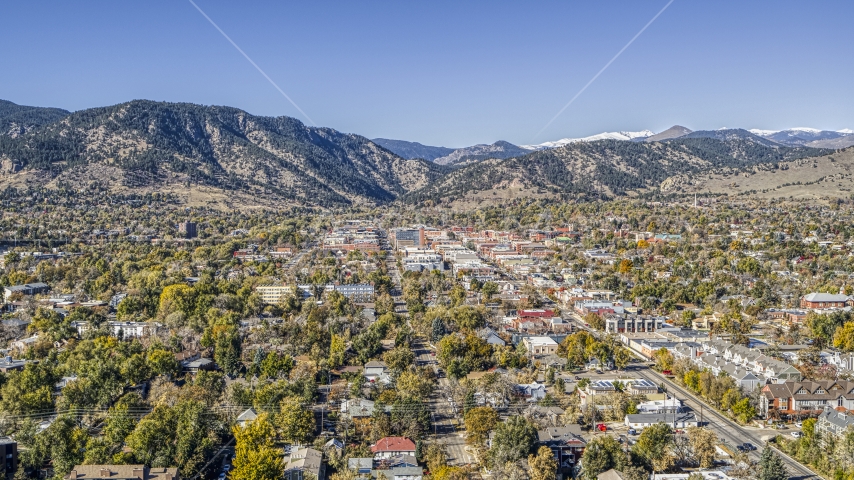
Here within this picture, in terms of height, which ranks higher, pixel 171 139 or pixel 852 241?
pixel 171 139

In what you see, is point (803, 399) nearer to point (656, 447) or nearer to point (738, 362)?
point (738, 362)

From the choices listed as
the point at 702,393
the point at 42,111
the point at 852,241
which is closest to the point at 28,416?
the point at 702,393

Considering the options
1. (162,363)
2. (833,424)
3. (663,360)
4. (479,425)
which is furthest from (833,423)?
(162,363)

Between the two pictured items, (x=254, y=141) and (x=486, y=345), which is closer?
(x=486, y=345)

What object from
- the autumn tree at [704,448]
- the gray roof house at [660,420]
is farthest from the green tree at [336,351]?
the autumn tree at [704,448]

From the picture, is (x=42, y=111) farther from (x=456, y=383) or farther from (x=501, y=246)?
(x=456, y=383)

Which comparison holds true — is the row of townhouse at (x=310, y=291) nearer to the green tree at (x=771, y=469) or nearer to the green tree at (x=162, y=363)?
the green tree at (x=162, y=363)

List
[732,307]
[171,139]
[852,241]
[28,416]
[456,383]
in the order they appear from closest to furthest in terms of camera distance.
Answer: [28,416] < [456,383] < [732,307] < [852,241] < [171,139]
